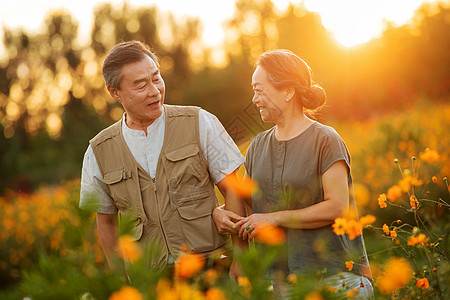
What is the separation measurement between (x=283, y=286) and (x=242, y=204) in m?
0.54

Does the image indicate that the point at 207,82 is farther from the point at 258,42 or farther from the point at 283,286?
the point at 283,286

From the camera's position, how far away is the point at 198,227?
2.63 metres

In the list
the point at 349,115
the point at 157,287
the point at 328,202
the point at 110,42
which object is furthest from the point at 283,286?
the point at 110,42

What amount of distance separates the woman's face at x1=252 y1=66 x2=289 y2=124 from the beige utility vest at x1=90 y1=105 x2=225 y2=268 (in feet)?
1.55

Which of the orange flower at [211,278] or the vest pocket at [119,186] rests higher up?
the orange flower at [211,278]

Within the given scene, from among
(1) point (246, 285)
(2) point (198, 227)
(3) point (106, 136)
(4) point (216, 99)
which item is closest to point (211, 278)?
(1) point (246, 285)

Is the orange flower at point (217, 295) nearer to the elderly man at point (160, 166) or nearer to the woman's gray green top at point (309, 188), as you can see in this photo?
the woman's gray green top at point (309, 188)

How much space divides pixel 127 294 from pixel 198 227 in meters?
1.85

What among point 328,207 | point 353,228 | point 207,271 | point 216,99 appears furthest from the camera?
point 216,99

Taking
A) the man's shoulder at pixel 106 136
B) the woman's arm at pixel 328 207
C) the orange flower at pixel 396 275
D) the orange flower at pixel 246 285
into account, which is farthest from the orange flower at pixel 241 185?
the orange flower at pixel 246 285

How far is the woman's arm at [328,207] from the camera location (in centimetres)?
220

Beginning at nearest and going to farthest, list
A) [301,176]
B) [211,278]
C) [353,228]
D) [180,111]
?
Result: [211,278] < [353,228] < [301,176] < [180,111]

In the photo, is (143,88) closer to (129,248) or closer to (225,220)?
(225,220)

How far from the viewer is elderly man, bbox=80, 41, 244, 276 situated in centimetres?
262
